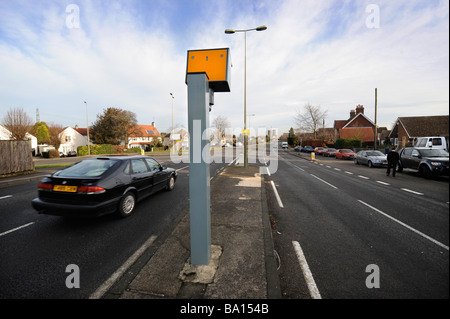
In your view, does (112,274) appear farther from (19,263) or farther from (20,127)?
(20,127)

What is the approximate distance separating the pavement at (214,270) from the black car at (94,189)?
63.3 inches

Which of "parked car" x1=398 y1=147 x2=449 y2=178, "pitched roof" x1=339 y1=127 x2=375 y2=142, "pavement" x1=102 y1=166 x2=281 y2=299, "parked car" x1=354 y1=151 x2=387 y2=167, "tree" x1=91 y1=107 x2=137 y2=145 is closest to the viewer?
"pavement" x1=102 y1=166 x2=281 y2=299

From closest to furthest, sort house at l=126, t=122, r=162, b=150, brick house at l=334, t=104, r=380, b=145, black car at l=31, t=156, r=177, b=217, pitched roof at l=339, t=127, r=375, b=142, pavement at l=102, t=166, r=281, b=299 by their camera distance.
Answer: pavement at l=102, t=166, r=281, b=299
black car at l=31, t=156, r=177, b=217
pitched roof at l=339, t=127, r=375, b=142
brick house at l=334, t=104, r=380, b=145
house at l=126, t=122, r=162, b=150

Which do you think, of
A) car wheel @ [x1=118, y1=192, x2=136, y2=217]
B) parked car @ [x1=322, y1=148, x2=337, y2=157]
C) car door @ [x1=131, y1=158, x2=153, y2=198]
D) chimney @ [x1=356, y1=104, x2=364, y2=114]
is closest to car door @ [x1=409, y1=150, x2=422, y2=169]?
car door @ [x1=131, y1=158, x2=153, y2=198]

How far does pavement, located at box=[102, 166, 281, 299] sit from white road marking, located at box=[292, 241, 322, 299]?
45 centimetres

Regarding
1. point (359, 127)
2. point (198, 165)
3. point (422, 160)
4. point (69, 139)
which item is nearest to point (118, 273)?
point (198, 165)

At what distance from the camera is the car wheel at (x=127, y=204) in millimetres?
4943

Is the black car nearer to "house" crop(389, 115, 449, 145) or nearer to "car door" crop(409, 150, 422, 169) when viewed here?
"car door" crop(409, 150, 422, 169)

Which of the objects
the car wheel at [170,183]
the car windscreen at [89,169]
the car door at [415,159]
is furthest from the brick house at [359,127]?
the car windscreen at [89,169]

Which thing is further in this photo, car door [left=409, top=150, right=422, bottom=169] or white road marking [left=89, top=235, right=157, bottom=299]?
car door [left=409, top=150, right=422, bottom=169]

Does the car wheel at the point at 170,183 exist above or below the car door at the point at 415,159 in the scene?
below

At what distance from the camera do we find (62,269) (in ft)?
10.1

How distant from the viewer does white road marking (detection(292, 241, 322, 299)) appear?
2618mm

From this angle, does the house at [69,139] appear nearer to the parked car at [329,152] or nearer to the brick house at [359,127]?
the parked car at [329,152]
